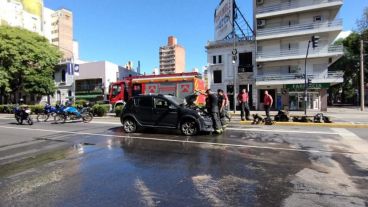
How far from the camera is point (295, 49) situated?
40.2 m

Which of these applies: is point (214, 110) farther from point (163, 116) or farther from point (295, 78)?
point (295, 78)

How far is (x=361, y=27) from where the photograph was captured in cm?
5216

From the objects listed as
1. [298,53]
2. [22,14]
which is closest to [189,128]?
[298,53]

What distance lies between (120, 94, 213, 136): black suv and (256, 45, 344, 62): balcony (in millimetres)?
30510

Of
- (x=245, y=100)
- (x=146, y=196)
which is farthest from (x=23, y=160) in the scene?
(x=245, y=100)

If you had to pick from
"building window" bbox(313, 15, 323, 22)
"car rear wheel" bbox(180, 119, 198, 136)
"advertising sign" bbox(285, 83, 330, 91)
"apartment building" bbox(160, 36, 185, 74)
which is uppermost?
"apartment building" bbox(160, 36, 185, 74)

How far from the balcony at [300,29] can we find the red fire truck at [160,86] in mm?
19468

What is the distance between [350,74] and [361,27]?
27.3 feet

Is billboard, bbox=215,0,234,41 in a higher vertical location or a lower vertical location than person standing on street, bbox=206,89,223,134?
higher

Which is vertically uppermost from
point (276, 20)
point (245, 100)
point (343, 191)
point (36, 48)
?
point (276, 20)

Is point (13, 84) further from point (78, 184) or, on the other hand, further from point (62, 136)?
point (78, 184)

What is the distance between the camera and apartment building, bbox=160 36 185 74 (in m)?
118

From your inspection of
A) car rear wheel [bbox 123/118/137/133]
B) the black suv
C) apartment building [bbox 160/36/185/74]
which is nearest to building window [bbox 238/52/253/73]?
the black suv

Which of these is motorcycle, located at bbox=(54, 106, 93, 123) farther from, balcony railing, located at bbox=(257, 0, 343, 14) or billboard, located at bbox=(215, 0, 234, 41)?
balcony railing, located at bbox=(257, 0, 343, 14)
